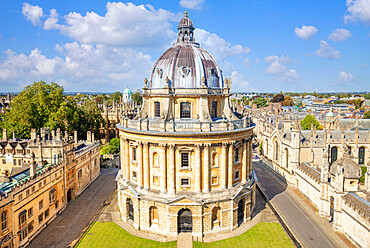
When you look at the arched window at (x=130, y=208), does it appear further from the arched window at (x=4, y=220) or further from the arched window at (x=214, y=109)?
the arched window at (x=214, y=109)

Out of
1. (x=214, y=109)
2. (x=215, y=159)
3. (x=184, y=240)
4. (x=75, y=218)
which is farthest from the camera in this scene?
(x=75, y=218)

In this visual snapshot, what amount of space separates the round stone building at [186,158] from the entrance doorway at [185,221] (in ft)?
0.44

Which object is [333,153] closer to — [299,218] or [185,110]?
[299,218]

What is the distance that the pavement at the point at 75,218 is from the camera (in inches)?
1431

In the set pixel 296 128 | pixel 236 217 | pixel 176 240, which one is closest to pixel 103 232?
pixel 176 240

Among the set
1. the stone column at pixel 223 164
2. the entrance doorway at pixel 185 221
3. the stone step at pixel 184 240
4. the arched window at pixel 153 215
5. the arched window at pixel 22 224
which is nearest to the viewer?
the arched window at pixel 22 224

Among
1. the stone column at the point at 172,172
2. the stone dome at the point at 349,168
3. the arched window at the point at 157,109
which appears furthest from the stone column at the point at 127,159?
the stone dome at the point at 349,168

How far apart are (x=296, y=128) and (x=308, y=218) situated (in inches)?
789

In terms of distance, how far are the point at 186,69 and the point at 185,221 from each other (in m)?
21.6

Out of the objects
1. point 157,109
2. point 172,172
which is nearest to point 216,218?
point 172,172

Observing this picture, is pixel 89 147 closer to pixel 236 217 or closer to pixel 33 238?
pixel 33 238

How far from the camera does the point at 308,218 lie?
140 ft

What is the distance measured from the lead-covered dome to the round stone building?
0.15 m

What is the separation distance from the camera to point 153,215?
39219 millimetres
